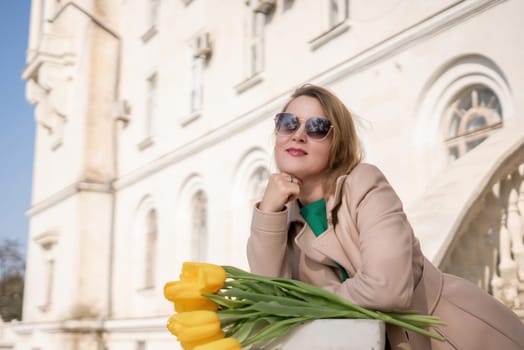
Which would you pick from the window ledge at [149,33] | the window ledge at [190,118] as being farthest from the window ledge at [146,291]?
the window ledge at [149,33]

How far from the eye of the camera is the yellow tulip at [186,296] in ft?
4.38

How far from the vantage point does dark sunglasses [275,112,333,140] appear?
1.78 meters


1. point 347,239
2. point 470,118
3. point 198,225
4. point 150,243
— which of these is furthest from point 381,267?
point 150,243

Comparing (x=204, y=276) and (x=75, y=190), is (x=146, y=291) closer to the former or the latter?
(x=75, y=190)

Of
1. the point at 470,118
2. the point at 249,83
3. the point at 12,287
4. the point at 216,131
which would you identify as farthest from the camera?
the point at 12,287

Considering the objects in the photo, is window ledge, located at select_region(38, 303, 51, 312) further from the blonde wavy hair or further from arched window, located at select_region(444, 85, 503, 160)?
the blonde wavy hair

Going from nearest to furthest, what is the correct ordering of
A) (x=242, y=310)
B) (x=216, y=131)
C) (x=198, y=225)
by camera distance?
(x=242, y=310), (x=216, y=131), (x=198, y=225)

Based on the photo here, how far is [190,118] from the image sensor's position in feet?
41.7

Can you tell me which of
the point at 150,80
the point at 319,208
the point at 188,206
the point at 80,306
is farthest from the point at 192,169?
the point at 319,208

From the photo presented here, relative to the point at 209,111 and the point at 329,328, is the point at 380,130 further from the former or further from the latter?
the point at 329,328

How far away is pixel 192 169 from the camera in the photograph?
1280cm

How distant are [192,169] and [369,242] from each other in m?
11.4

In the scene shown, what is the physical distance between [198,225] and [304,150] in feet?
37.0

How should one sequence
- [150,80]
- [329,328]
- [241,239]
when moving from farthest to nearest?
[150,80]
[241,239]
[329,328]
